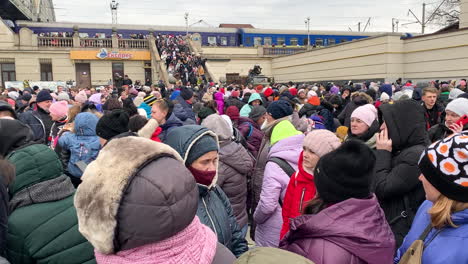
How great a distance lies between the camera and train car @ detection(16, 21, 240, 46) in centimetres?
3994

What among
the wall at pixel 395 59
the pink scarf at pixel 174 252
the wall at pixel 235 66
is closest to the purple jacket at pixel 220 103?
the pink scarf at pixel 174 252

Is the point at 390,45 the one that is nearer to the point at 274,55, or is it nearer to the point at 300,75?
the point at 300,75

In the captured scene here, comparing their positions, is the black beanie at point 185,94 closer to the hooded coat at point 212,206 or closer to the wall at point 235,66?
the hooded coat at point 212,206

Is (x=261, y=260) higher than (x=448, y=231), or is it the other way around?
(x=261, y=260)

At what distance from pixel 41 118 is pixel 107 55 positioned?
3259 cm

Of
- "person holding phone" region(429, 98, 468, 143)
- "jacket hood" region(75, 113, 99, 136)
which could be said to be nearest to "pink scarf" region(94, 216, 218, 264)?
"jacket hood" region(75, 113, 99, 136)

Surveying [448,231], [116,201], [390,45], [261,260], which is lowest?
[448,231]

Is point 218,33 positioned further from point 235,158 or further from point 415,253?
point 415,253

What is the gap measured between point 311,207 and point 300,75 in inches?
1384

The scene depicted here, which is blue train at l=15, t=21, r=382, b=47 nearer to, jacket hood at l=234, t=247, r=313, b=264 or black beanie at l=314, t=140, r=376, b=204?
black beanie at l=314, t=140, r=376, b=204

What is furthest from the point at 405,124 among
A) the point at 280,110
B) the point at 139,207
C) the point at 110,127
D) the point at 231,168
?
the point at 110,127

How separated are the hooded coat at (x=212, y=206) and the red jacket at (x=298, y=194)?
0.54m

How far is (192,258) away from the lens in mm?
1476

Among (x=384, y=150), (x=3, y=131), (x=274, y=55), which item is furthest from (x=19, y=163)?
(x=274, y=55)
